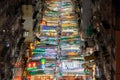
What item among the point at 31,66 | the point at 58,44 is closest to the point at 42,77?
the point at 31,66

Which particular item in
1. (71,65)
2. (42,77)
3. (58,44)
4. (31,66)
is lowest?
(42,77)

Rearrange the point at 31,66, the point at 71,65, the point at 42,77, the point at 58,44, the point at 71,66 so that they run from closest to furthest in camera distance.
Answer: the point at 42,77, the point at 31,66, the point at 71,66, the point at 71,65, the point at 58,44

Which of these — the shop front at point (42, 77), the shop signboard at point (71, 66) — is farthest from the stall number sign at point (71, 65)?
the shop front at point (42, 77)

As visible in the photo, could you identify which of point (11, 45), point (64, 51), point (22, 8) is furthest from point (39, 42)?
point (11, 45)

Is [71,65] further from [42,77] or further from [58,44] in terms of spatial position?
[58,44]

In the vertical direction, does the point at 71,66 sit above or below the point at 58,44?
below

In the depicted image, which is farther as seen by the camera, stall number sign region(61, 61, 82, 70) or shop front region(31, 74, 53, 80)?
stall number sign region(61, 61, 82, 70)

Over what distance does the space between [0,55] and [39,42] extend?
16.1 meters

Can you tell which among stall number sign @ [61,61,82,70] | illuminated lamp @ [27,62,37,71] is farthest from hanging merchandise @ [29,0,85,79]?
illuminated lamp @ [27,62,37,71]

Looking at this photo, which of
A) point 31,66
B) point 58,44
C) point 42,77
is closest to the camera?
A: point 42,77

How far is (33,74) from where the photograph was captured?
1053 inches

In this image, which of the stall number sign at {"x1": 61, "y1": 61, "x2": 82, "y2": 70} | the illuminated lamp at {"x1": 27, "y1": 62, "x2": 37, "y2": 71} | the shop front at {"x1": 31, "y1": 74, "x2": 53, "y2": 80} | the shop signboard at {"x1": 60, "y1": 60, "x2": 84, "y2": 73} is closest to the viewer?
the shop front at {"x1": 31, "y1": 74, "x2": 53, "y2": 80}

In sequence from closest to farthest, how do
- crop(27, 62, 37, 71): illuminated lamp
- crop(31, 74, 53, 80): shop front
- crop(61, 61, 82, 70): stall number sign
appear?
crop(31, 74, 53, 80): shop front, crop(27, 62, 37, 71): illuminated lamp, crop(61, 61, 82, 70): stall number sign

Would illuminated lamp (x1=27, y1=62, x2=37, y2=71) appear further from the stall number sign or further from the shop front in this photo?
the stall number sign
